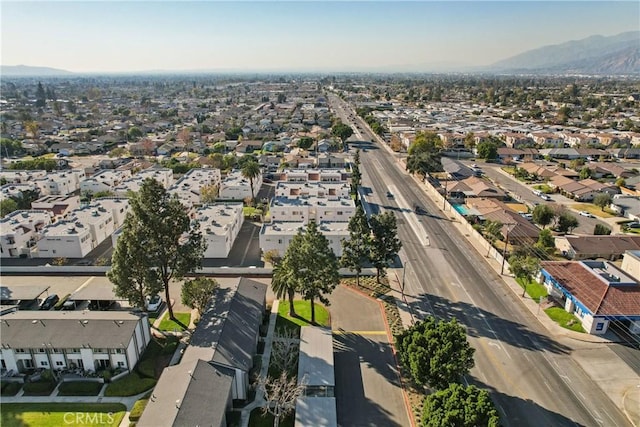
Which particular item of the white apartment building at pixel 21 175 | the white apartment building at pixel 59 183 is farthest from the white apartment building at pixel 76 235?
the white apartment building at pixel 21 175

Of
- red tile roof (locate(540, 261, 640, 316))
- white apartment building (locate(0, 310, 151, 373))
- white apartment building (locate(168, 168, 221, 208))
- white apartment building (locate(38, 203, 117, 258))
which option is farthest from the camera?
white apartment building (locate(168, 168, 221, 208))

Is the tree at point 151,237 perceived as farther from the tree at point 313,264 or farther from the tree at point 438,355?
the tree at point 438,355

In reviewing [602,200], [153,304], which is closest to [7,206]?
[153,304]

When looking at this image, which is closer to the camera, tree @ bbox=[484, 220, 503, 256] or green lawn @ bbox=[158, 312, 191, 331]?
green lawn @ bbox=[158, 312, 191, 331]

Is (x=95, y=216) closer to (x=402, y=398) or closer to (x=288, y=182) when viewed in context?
(x=288, y=182)

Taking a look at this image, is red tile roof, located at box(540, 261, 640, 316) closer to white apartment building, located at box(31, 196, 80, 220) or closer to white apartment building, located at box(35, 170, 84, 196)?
white apartment building, located at box(31, 196, 80, 220)

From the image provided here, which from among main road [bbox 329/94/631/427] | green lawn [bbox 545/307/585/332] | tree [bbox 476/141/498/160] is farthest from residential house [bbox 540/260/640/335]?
tree [bbox 476/141/498/160]

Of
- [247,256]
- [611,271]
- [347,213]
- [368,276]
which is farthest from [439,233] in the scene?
[247,256]

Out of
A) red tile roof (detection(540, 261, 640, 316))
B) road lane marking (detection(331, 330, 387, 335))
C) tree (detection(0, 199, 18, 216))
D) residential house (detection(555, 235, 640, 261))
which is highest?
tree (detection(0, 199, 18, 216))

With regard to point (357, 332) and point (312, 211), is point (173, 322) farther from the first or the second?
point (312, 211)
